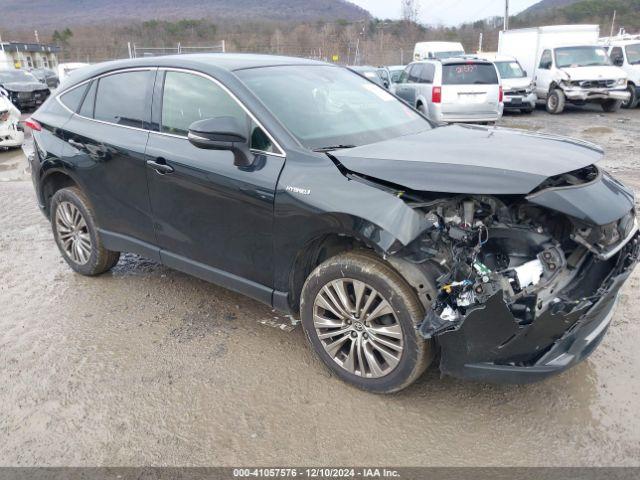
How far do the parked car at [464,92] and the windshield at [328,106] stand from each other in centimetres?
849

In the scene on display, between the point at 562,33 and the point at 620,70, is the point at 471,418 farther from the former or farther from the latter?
the point at 562,33

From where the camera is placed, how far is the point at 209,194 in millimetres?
3398

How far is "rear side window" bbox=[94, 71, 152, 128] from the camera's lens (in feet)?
12.8

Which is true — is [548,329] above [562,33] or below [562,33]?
below

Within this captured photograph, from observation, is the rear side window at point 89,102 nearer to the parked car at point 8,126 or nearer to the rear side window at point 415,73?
the parked car at point 8,126

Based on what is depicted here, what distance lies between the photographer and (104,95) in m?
4.22

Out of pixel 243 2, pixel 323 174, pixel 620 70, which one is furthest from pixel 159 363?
pixel 243 2

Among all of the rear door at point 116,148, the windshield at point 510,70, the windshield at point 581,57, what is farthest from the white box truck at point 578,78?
the rear door at point 116,148

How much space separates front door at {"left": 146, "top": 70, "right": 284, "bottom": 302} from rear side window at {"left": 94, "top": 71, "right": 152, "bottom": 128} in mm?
183

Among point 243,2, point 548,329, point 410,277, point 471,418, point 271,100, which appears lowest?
point 471,418

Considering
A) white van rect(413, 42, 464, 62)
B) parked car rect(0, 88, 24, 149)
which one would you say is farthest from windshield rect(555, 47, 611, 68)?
parked car rect(0, 88, 24, 149)

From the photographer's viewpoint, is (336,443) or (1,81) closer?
(336,443)

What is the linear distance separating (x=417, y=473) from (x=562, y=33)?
20466 mm

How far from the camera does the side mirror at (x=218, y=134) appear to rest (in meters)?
3.04
